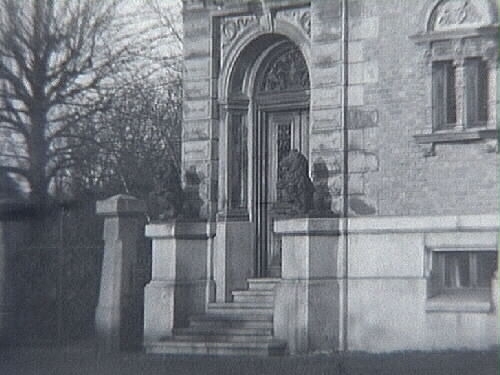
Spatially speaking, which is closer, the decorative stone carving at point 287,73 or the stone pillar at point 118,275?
the decorative stone carving at point 287,73

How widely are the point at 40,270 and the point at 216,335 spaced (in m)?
4.80

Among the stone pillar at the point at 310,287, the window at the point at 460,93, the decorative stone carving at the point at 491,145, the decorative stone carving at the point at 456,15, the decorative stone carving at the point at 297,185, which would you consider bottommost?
the stone pillar at the point at 310,287

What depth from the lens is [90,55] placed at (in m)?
27.4

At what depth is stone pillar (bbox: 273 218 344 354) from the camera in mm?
21688

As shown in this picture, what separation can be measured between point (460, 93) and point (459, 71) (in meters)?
0.30

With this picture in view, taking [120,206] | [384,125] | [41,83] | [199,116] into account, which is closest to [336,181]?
[384,125]

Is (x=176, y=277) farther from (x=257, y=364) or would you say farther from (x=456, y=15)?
(x=456, y=15)

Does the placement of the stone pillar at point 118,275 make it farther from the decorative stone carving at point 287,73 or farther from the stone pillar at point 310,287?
the stone pillar at point 310,287

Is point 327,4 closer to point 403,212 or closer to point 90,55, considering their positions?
point 403,212

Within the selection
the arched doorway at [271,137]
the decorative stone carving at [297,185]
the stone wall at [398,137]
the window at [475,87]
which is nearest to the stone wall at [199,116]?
the arched doorway at [271,137]

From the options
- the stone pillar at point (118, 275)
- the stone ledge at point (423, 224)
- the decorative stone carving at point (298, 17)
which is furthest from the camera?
the stone pillar at point (118, 275)

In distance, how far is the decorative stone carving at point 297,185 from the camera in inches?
864

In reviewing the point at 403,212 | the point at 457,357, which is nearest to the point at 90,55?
the point at 403,212

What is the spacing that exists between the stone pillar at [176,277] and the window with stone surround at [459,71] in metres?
4.38
